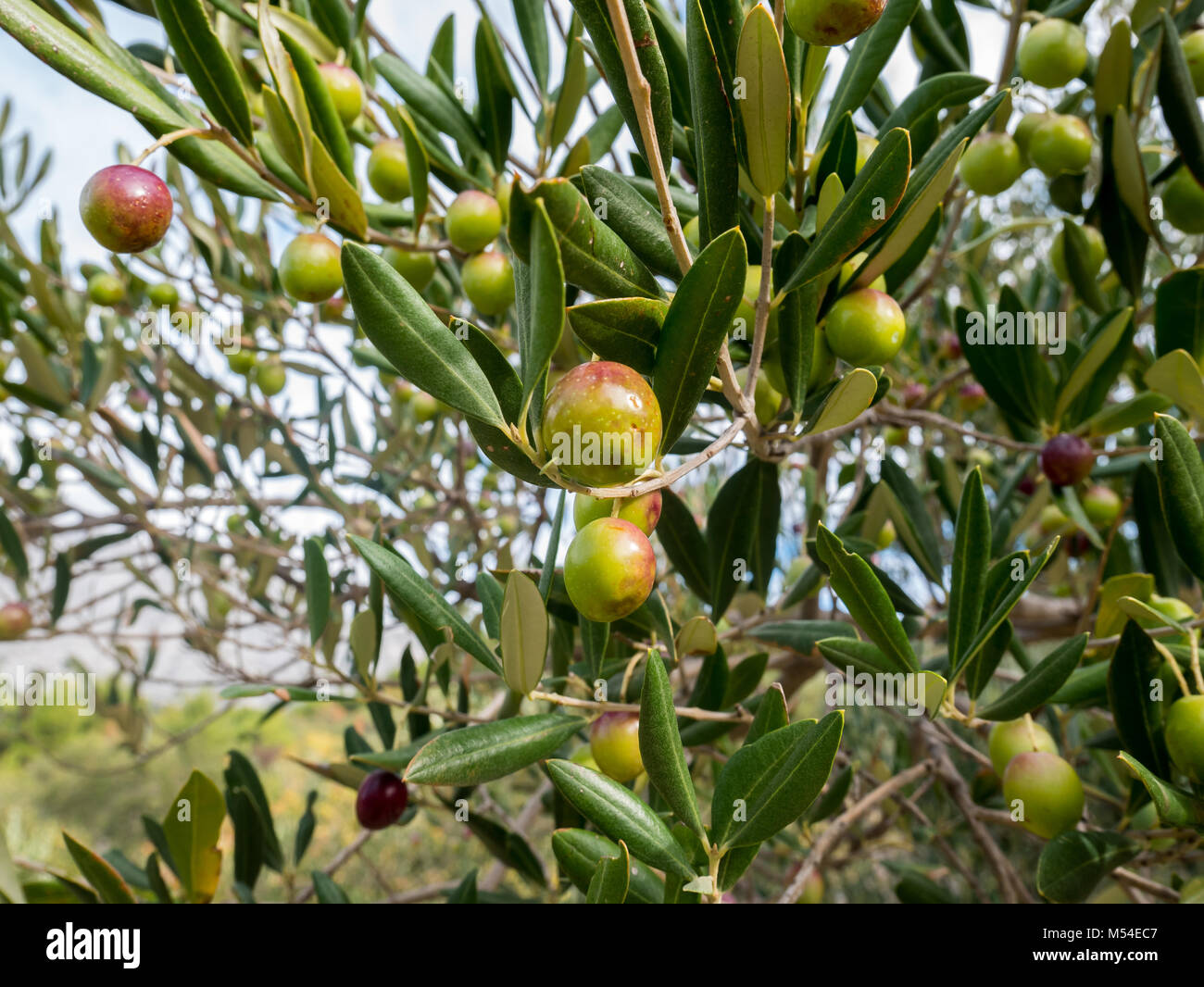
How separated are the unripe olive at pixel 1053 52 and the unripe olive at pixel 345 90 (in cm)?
102

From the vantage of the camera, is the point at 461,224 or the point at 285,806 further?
the point at 285,806

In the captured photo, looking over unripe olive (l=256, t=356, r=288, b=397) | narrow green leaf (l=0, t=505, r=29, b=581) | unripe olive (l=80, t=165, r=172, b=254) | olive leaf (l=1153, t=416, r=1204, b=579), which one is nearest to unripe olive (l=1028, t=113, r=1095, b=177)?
olive leaf (l=1153, t=416, r=1204, b=579)

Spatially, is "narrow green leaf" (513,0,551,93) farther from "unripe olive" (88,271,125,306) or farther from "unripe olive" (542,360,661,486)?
"unripe olive" (88,271,125,306)

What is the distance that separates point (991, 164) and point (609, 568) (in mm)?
1055

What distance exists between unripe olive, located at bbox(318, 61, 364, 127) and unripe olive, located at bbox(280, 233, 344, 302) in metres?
0.20

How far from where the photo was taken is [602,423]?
616 millimetres

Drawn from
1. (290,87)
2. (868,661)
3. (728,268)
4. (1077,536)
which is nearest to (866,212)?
(728,268)

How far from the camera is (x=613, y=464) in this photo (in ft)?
2.06

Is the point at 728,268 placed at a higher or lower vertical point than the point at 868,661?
higher

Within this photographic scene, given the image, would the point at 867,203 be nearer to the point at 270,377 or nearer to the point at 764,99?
the point at 764,99

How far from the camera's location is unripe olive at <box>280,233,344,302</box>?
1091 millimetres

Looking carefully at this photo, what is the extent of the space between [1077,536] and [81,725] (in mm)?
11653
